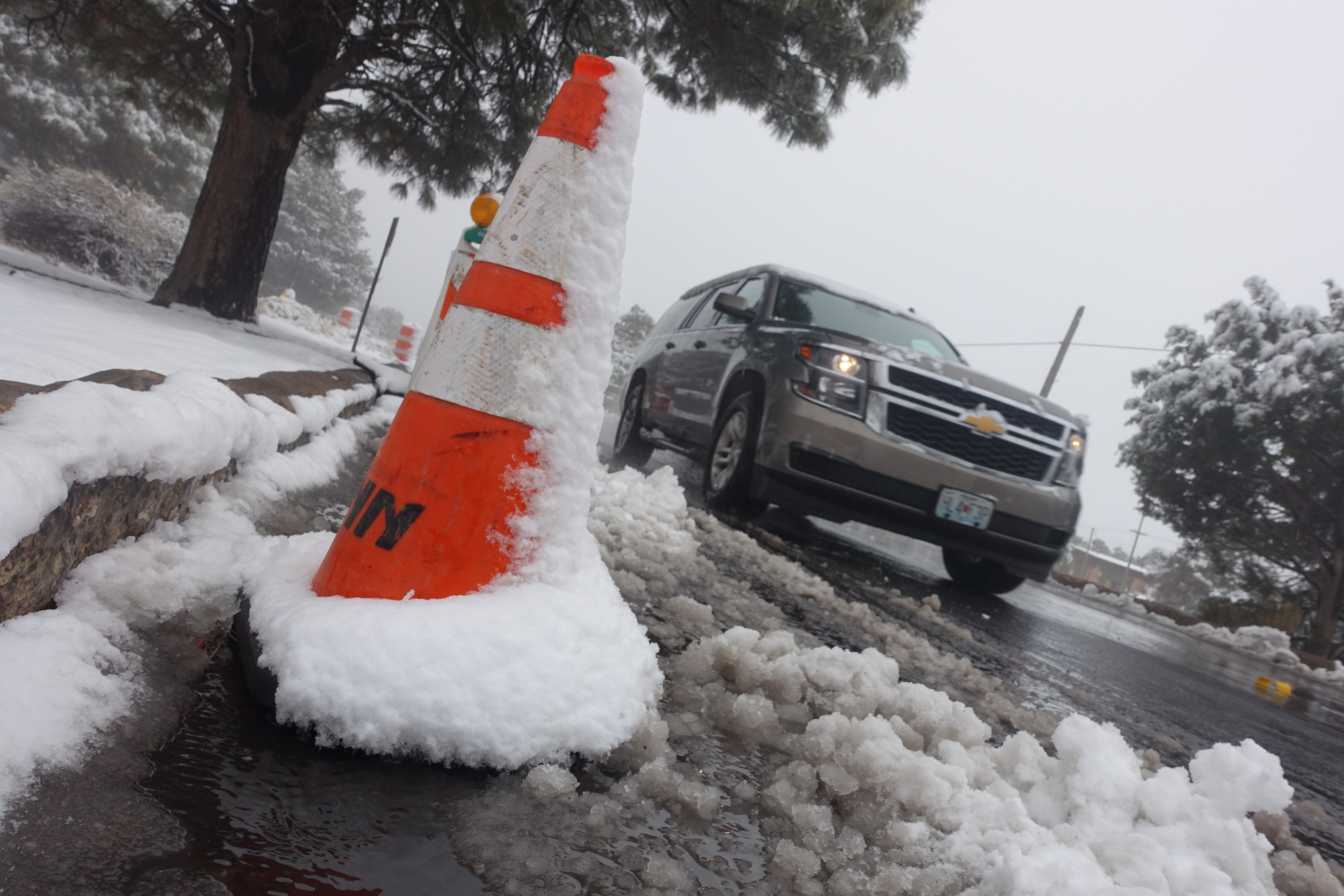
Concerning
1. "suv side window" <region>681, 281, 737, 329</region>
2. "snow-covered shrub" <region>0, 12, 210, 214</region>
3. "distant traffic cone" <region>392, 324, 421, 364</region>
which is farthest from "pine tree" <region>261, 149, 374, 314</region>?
"suv side window" <region>681, 281, 737, 329</region>

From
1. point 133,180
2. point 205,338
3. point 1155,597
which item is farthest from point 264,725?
point 1155,597

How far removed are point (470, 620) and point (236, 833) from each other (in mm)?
482

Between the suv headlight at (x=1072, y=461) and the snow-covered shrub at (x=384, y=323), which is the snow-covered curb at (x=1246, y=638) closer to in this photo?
the suv headlight at (x=1072, y=461)

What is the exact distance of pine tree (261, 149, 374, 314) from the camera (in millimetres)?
46656

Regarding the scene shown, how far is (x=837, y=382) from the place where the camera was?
13.8 feet

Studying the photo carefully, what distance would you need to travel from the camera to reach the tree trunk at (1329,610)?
43.5 feet

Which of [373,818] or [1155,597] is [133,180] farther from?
[1155,597]

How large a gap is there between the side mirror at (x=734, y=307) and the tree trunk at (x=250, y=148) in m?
4.79

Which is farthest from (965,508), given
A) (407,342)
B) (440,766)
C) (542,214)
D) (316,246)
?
(316,246)

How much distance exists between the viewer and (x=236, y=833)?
104cm

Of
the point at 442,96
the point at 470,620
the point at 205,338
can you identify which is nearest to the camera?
the point at 470,620

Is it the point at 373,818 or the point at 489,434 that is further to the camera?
the point at 489,434

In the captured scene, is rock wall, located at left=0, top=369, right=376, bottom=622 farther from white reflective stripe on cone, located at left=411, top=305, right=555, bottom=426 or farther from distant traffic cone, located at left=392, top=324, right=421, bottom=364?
distant traffic cone, located at left=392, top=324, right=421, bottom=364

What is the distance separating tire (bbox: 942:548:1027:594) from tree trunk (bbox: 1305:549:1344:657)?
37.8 feet
